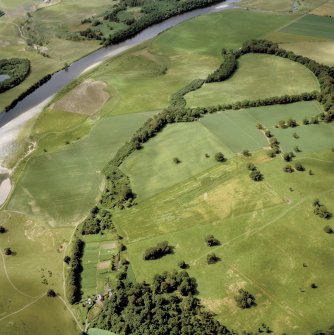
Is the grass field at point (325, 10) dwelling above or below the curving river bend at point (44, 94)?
above

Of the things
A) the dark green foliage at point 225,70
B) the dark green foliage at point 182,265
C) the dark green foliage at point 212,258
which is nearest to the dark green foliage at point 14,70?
the dark green foliage at point 225,70

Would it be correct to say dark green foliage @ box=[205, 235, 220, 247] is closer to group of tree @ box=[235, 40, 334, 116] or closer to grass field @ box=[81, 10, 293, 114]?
group of tree @ box=[235, 40, 334, 116]

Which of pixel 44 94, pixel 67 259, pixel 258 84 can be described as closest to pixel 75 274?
pixel 67 259

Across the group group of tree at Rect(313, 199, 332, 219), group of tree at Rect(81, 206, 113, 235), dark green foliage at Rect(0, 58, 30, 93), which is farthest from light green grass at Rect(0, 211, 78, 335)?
dark green foliage at Rect(0, 58, 30, 93)

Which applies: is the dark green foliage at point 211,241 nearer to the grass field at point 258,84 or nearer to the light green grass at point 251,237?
the light green grass at point 251,237

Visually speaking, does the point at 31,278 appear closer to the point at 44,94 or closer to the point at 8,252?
the point at 8,252

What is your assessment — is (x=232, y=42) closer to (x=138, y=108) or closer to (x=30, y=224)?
(x=138, y=108)
